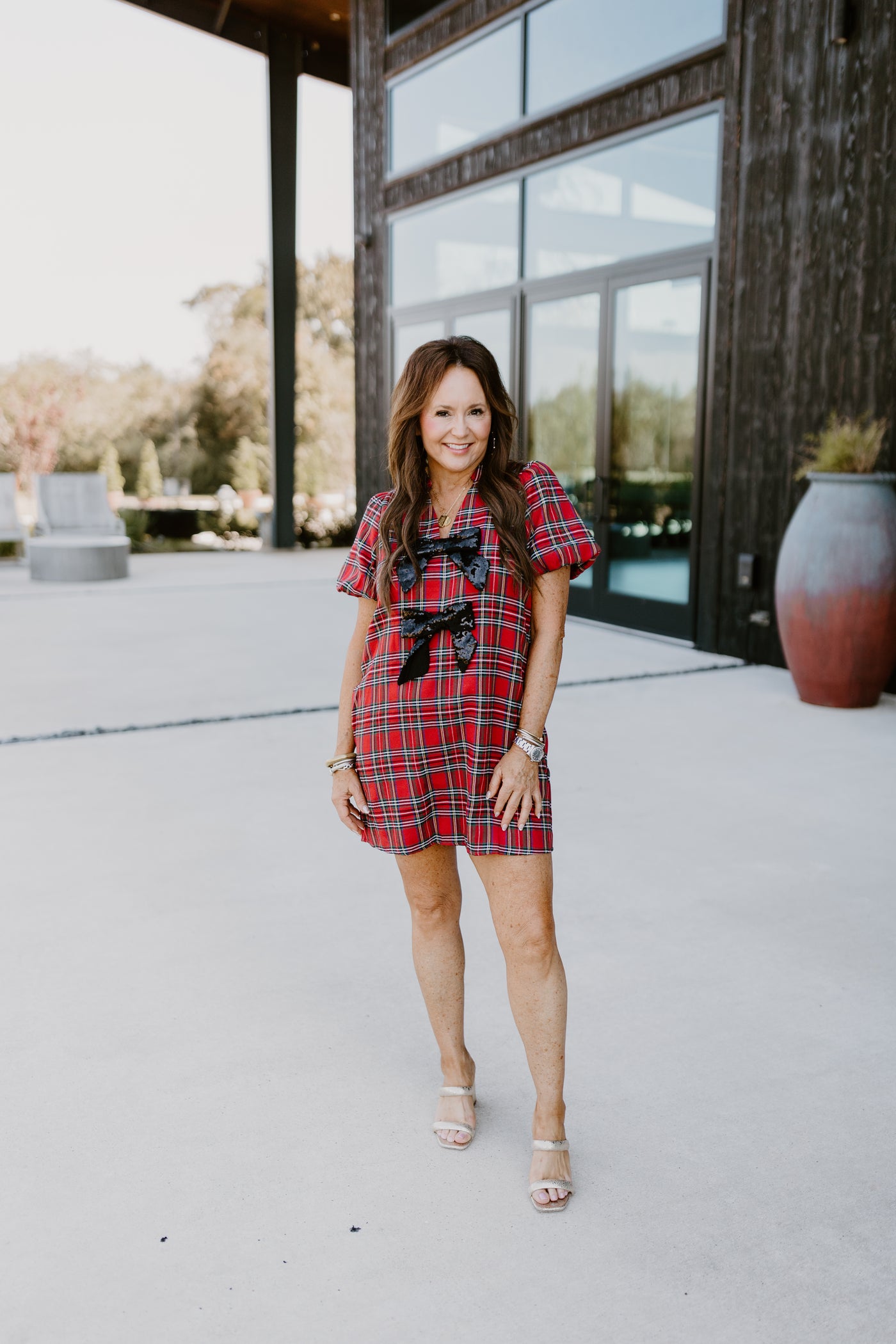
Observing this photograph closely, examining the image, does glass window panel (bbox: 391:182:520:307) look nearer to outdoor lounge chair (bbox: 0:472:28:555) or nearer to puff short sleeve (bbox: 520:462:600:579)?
outdoor lounge chair (bbox: 0:472:28:555)

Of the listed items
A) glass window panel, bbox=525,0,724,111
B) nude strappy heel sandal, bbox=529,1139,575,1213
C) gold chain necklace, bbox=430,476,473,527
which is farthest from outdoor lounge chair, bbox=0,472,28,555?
nude strappy heel sandal, bbox=529,1139,575,1213

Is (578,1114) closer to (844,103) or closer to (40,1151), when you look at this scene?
(40,1151)

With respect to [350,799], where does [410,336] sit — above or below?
above

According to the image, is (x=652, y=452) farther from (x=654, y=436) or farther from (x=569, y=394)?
(x=569, y=394)

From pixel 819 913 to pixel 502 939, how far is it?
1447 millimetres

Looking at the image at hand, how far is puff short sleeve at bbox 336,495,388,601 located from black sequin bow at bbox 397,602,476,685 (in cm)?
11

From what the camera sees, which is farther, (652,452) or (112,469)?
(112,469)

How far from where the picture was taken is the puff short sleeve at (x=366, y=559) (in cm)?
191

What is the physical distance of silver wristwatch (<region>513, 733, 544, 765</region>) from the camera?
1.80 m

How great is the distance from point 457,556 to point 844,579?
152 inches

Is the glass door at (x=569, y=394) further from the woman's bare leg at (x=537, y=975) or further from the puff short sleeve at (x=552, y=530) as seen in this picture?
the woman's bare leg at (x=537, y=975)

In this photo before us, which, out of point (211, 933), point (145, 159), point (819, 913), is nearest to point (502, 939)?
point (211, 933)

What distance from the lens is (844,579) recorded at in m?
5.25

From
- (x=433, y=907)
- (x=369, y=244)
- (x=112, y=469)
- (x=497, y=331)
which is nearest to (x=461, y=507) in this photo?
(x=433, y=907)
